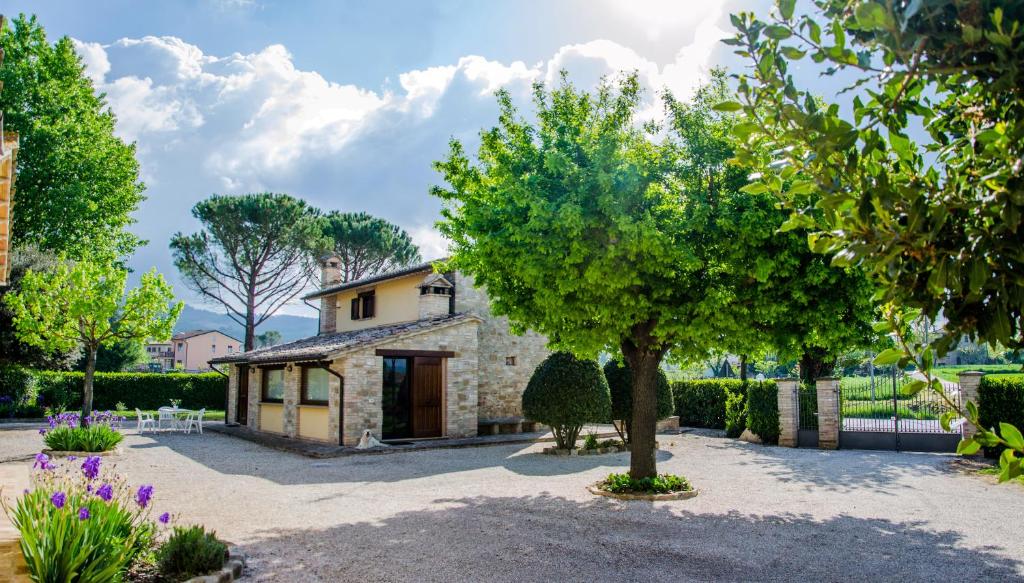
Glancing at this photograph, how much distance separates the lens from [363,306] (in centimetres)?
2462

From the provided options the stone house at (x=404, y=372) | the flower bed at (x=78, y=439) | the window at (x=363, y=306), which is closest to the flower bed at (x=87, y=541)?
the flower bed at (x=78, y=439)

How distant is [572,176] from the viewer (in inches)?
358

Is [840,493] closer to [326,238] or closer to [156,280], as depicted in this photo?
[156,280]

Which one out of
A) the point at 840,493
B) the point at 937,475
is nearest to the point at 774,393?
the point at 937,475

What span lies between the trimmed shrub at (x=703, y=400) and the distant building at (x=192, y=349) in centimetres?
6470

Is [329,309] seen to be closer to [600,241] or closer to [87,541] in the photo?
[600,241]

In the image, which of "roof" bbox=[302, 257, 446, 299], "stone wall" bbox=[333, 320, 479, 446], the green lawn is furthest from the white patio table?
the green lawn

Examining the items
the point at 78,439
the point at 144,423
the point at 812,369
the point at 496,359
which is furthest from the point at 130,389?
the point at 812,369

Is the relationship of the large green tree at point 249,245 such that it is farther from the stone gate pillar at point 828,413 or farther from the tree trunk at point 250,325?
the stone gate pillar at point 828,413

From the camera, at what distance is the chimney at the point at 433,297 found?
67.2ft

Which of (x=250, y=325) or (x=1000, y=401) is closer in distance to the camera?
(x=1000, y=401)

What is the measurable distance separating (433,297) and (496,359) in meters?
3.13

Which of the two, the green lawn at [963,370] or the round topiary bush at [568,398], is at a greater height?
the green lawn at [963,370]

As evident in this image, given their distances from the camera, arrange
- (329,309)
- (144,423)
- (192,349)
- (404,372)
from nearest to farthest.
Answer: (404,372), (144,423), (329,309), (192,349)
